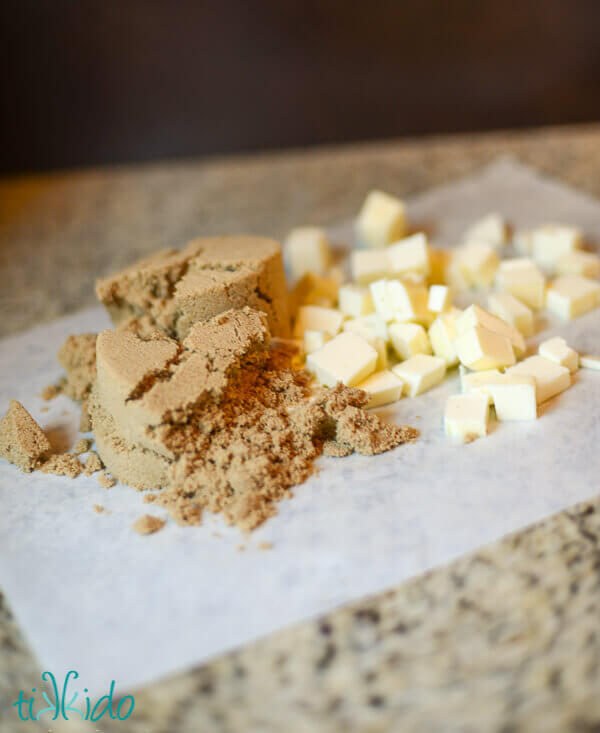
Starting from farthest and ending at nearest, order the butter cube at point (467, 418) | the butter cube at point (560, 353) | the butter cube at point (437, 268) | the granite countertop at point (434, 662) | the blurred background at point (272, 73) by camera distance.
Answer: the blurred background at point (272, 73), the butter cube at point (437, 268), the butter cube at point (560, 353), the butter cube at point (467, 418), the granite countertop at point (434, 662)

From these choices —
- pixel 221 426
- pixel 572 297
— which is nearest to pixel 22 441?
pixel 221 426

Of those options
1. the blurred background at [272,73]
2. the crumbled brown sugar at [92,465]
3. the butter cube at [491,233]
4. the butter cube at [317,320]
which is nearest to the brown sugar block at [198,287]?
the butter cube at [317,320]

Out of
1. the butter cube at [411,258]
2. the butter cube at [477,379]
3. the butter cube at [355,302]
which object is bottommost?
the butter cube at [477,379]

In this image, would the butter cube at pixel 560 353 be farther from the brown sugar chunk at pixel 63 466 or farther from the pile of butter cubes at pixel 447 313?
the brown sugar chunk at pixel 63 466

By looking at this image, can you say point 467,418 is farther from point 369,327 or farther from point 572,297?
point 572,297

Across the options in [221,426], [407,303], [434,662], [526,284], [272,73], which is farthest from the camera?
[272,73]

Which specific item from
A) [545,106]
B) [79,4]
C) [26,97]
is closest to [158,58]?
[79,4]

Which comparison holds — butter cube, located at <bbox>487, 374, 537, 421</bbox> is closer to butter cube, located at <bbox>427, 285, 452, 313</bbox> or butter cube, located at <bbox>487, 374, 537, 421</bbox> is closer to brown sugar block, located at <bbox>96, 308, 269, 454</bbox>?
butter cube, located at <bbox>427, 285, 452, 313</bbox>
